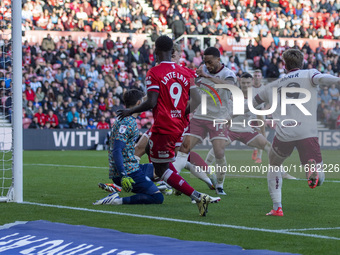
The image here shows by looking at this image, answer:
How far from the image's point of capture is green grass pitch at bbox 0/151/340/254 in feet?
21.4

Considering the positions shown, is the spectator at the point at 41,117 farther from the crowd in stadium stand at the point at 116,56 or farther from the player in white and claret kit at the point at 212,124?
the player in white and claret kit at the point at 212,124

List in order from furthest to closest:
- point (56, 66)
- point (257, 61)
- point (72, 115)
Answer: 1. point (257, 61)
2. point (56, 66)
3. point (72, 115)

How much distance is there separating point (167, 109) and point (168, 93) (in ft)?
0.62

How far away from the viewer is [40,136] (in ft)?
83.7

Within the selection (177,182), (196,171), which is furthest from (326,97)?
(177,182)

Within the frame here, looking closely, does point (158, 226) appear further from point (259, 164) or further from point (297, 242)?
point (259, 164)

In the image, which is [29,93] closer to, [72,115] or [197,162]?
[72,115]

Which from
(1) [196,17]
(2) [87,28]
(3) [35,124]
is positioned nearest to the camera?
(3) [35,124]

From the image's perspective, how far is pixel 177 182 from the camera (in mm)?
8172

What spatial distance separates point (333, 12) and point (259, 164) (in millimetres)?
21735

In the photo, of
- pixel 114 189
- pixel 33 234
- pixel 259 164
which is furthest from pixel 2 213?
pixel 259 164

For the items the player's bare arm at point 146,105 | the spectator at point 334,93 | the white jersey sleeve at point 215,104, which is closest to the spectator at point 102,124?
the spectator at point 334,93

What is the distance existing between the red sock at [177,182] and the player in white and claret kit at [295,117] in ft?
3.24

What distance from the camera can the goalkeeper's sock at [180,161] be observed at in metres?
10.4
